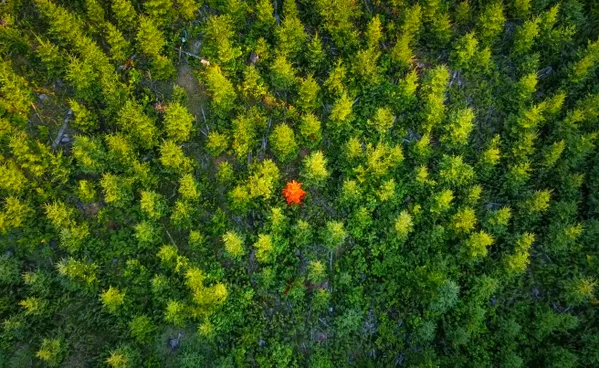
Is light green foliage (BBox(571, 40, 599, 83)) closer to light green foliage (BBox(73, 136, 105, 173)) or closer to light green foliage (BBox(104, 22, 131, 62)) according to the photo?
light green foliage (BBox(104, 22, 131, 62))

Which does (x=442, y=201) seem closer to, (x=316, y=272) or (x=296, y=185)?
(x=316, y=272)

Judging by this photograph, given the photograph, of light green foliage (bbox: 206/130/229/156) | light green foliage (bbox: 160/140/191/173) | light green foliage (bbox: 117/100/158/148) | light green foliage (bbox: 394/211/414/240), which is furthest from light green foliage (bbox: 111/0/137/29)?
light green foliage (bbox: 394/211/414/240)

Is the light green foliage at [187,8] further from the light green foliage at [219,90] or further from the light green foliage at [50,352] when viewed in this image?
the light green foliage at [50,352]

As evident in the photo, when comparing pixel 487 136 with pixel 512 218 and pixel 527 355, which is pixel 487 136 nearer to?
pixel 512 218

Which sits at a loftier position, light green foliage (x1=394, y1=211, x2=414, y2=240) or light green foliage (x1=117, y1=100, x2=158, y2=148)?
light green foliage (x1=394, y1=211, x2=414, y2=240)

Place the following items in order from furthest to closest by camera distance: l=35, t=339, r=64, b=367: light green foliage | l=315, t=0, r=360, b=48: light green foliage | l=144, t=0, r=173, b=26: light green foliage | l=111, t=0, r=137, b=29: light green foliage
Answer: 1. l=315, t=0, r=360, b=48: light green foliage
2. l=144, t=0, r=173, b=26: light green foliage
3. l=111, t=0, r=137, b=29: light green foliage
4. l=35, t=339, r=64, b=367: light green foliage
